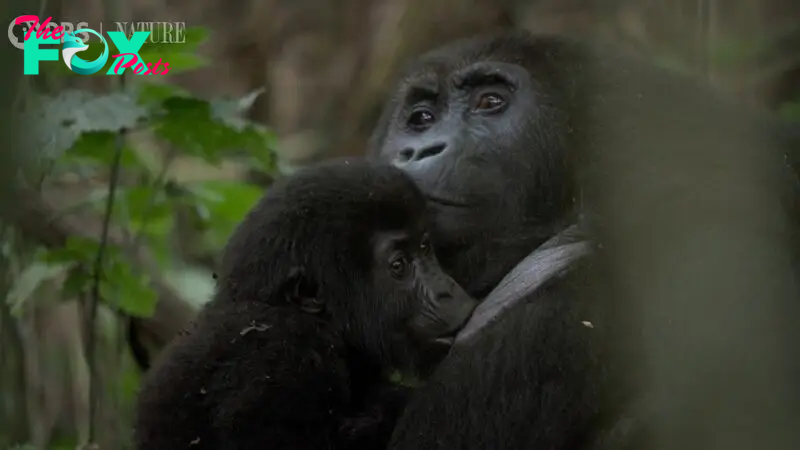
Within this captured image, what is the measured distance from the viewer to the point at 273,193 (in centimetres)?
262

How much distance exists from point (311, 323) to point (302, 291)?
0.38 ft

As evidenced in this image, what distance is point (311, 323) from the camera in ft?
7.79

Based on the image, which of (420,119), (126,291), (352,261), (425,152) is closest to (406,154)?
(425,152)

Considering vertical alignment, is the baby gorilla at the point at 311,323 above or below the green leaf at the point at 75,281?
above

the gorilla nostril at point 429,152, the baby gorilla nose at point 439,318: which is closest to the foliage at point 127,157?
the gorilla nostril at point 429,152

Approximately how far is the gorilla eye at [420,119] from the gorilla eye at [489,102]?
0.43 ft

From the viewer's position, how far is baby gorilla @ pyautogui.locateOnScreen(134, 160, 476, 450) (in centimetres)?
224

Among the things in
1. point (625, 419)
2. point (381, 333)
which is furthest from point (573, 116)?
point (625, 419)

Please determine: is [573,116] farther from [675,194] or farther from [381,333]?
[675,194]

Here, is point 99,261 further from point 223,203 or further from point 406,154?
point 406,154

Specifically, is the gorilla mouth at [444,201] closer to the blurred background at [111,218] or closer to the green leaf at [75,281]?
the blurred background at [111,218]

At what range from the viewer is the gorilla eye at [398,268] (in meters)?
2.59

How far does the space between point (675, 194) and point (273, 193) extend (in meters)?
1.34

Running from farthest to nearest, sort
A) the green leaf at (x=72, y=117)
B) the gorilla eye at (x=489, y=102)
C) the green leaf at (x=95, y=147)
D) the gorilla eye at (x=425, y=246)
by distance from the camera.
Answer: the green leaf at (x=95, y=147)
the green leaf at (x=72, y=117)
the gorilla eye at (x=489, y=102)
the gorilla eye at (x=425, y=246)
